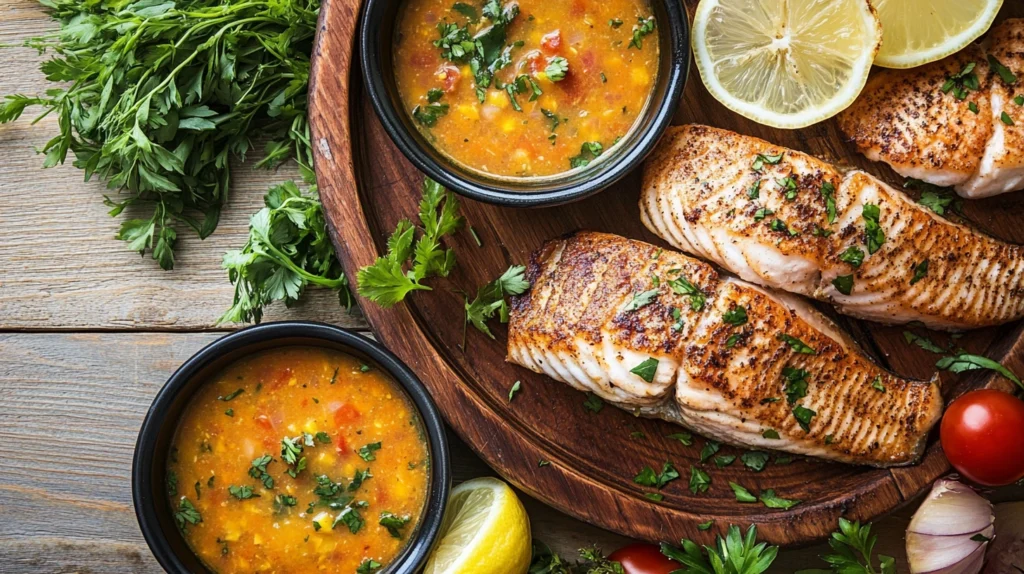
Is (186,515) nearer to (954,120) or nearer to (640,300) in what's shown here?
(640,300)

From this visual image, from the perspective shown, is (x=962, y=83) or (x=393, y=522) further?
(x=962, y=83)

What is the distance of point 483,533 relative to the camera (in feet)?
9.87

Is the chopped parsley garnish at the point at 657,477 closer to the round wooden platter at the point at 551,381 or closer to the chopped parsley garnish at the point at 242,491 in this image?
the round wooden platter at the point at 551,381

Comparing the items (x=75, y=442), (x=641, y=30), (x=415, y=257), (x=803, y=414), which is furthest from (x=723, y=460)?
(x=75, y=442)

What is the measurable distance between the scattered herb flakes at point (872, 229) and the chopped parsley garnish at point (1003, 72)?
70 cm

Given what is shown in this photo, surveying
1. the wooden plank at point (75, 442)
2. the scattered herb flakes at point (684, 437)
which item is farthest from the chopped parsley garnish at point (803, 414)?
the wooden plank at point (75, 442)

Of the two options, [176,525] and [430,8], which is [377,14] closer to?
[430,8]

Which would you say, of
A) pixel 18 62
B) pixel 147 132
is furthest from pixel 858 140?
pixel 18 62

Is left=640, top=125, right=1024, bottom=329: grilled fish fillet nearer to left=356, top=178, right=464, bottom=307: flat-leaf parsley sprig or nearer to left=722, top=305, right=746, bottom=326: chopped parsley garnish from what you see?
left=722, top=305, right=746, bottom=326: chopped parsley garnish

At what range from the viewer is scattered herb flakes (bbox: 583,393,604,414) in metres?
3.27

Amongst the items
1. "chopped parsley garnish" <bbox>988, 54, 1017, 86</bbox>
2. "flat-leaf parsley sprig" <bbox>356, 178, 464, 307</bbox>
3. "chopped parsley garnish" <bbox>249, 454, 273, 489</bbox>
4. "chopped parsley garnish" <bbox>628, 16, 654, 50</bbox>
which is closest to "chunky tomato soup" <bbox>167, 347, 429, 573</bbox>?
"chopped parsley garnish" <bbox>249, 454, 273, 489</bbox>

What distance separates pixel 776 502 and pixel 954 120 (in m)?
1.59

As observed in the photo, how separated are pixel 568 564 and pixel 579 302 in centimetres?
115

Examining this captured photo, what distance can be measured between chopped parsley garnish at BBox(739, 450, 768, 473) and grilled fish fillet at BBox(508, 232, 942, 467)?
0.47ft
